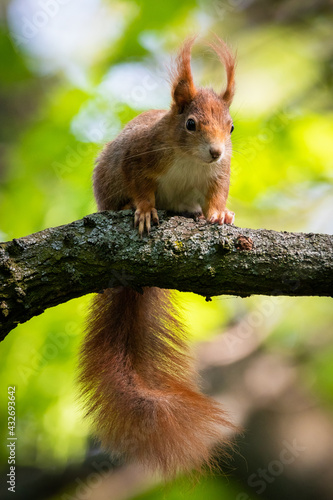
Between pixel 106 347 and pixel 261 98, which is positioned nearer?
pixel 106 347

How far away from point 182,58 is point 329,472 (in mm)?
2513

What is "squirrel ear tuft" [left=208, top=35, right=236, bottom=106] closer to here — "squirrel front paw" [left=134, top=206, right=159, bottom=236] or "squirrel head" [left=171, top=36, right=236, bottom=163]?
"squirrel head" [left=171, top=36, right=236, bottom=163]

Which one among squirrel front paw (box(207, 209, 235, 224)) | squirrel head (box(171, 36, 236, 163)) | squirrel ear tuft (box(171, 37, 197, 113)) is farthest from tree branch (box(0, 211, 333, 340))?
squirrel ear tuft (box(171, 37, 197, 113))

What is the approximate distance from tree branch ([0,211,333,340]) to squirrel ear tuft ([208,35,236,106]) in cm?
106

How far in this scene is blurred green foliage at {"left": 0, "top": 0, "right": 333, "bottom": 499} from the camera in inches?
120

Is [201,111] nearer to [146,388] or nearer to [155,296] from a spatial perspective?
[155,296]

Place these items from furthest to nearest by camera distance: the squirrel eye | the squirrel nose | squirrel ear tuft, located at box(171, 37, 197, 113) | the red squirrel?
squirrel ear tuft, located at box(171, 37, 197, 113) < the squirrel eye < the squirrel nose < the red squirrel

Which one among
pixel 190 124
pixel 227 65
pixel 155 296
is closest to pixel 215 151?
pixel 190 124

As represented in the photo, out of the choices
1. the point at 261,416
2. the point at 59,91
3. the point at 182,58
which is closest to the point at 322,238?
the point at 182,58

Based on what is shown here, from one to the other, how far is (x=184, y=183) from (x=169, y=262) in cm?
80

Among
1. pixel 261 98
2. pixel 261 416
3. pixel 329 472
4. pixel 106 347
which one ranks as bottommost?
pixel 329 472

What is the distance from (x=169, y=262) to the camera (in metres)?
2.11

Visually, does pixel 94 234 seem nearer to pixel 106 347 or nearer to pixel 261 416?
pixel 106 347

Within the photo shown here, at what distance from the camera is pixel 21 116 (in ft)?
11.0
